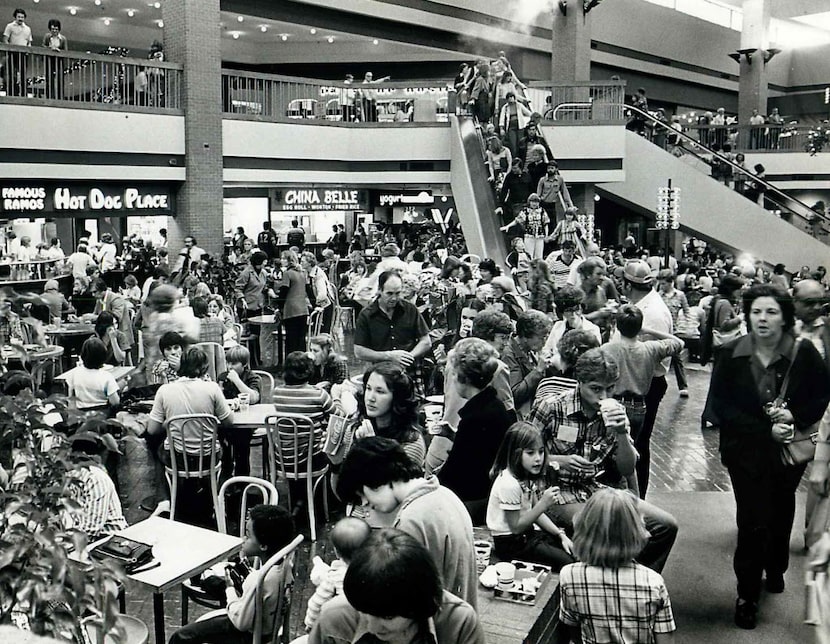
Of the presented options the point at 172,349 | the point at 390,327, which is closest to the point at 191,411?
the point at 172,349

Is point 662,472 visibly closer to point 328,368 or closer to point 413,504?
point 328,368

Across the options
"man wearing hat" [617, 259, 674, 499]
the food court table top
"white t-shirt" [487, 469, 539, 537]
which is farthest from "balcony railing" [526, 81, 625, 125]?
"white t-shirt" [487, 469, 539, 537]

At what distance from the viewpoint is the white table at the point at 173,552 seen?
13.0 feet

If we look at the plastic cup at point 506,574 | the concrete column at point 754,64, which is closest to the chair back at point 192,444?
the plastic cup at point 506,574

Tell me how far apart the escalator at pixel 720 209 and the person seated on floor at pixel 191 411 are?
56.5ft

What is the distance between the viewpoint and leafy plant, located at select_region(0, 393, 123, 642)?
2.01 meters

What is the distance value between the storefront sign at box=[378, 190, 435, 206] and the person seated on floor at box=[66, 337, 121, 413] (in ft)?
58.3

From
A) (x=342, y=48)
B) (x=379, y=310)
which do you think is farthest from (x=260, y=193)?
(x=379, y=310)

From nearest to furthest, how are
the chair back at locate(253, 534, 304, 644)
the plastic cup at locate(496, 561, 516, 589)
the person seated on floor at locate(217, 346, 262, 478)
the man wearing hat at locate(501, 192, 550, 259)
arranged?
1. the chair back at locate(253, 534, 304, 644)
2. the plastic cup at locate(496, 561, 516, 589)
3. the person seated on floor at locate(217, 346, 262, 478)
4. the man wearing hat at locate(501, 192, 550, 259)

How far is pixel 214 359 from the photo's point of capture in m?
8.18

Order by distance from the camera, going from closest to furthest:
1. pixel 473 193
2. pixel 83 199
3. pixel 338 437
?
1. pixel 338 437
2. pixel 83 199
3. pixel 473 193

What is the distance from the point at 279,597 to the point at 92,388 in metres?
3.70

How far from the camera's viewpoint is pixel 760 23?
30.3 metres

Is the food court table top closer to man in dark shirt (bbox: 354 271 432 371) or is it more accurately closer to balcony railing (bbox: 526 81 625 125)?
man in dark shirt (bbox: 354 271 432 371)
